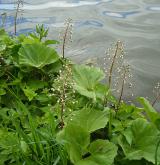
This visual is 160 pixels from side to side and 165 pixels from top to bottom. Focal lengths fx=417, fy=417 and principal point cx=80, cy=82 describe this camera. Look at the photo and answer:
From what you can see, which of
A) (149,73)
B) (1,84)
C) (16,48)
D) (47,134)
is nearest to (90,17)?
(149,73)

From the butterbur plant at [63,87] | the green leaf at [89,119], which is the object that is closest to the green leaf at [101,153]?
the green leaf at [89,119]

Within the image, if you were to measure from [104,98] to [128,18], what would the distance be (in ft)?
11.8

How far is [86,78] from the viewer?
9.23 feet

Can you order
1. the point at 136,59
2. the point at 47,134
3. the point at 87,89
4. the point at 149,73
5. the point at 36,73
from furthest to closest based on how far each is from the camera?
the point at 136,59
the point at 149,73
the point at 36,73
the point at 87,89
the point at 47,134

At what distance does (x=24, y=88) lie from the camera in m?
3.07

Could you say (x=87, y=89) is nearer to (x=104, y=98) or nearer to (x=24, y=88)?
(x=104, y=98)

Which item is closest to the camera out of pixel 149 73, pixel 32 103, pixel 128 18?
pixel 32 103

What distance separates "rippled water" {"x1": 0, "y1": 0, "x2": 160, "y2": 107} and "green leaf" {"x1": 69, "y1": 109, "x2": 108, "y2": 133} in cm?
177

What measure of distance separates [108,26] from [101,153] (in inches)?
149

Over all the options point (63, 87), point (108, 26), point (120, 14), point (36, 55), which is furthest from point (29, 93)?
point (120, 14)

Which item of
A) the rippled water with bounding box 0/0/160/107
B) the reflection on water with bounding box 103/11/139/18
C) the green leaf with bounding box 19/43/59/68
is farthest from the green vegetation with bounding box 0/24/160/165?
the reflection on water with bounding box 103/11/139/18

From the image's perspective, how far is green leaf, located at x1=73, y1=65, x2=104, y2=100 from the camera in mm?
2711

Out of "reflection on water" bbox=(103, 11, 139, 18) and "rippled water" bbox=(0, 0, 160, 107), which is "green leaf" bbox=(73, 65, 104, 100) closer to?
"rippled water" bbox=(0, 0, 160, 107)

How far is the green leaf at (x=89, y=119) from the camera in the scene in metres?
2.39
